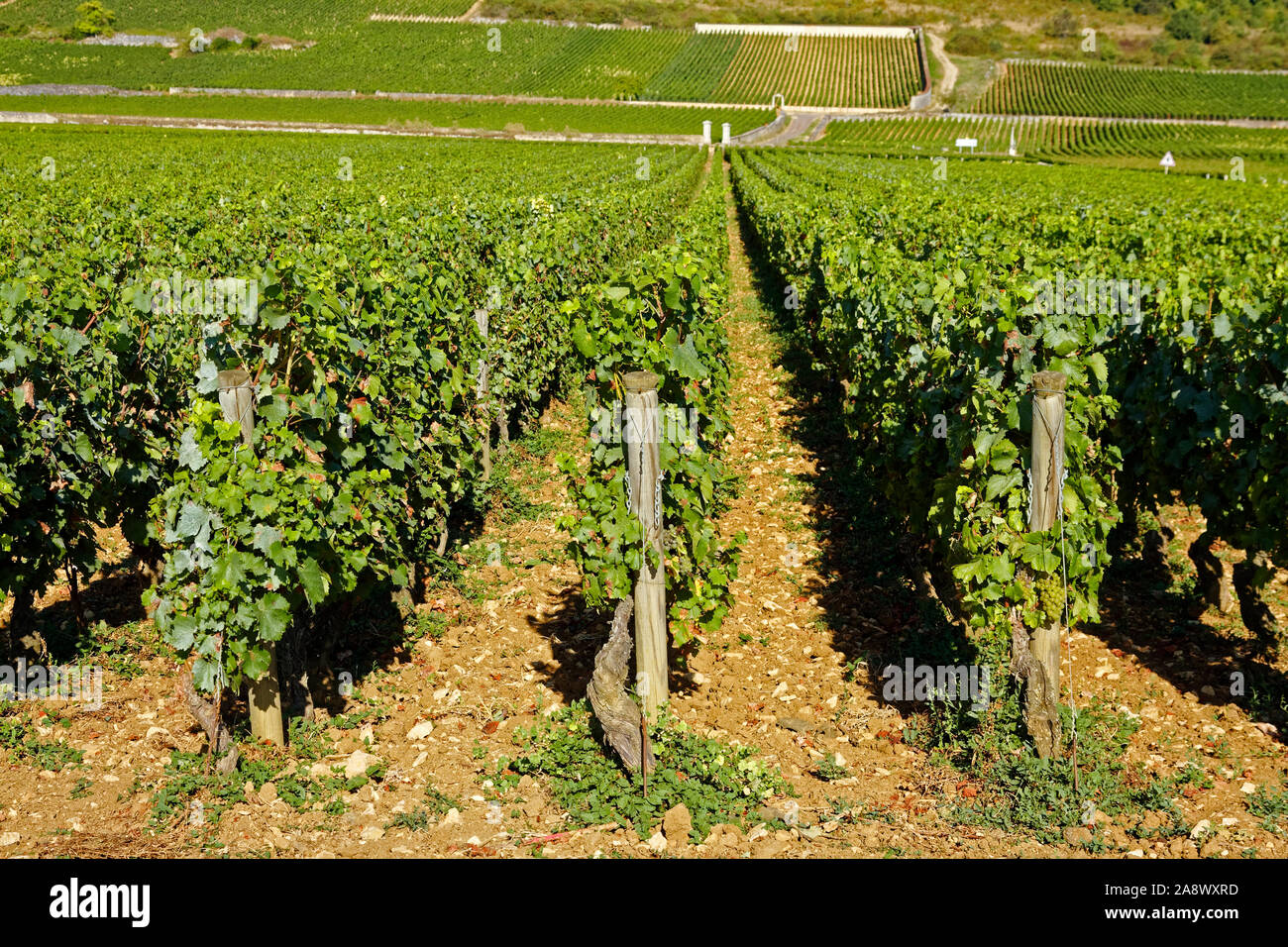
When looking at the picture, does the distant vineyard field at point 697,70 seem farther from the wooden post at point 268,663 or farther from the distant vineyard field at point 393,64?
the wooden post at point 268,663

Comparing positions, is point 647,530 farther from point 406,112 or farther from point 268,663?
point 406,112

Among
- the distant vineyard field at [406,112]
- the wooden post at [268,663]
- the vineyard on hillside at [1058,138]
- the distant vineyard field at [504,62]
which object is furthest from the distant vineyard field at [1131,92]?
the wooden post at [268,663]

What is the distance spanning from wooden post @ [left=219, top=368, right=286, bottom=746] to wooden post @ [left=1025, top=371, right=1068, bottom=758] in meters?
3.88

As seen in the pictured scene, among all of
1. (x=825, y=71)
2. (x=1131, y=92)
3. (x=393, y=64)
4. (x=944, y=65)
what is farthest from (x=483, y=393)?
(x=944, y=65)

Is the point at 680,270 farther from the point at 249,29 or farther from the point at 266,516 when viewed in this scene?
the point at 249,29

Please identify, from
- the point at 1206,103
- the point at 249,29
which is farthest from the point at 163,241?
the point at 249,29

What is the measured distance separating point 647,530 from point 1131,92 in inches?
4317

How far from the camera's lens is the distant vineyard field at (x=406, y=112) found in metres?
74.6

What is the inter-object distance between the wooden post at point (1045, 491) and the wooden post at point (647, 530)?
192cm

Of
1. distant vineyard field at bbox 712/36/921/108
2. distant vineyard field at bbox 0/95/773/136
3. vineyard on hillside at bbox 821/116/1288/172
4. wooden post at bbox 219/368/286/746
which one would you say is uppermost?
distant vineyard field at bbox 712/36/921/108

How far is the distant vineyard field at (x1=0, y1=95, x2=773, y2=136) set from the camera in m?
74.6

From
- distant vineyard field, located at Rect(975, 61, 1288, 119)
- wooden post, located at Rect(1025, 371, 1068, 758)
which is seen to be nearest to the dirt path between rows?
distant vineyard field, located at Rect(975, 61, 1288, 119)

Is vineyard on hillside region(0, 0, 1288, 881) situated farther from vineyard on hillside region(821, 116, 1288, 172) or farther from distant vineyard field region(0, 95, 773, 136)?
distant vineyard field region(0, 95, 773, 136)

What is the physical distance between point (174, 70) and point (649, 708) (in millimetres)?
106599
